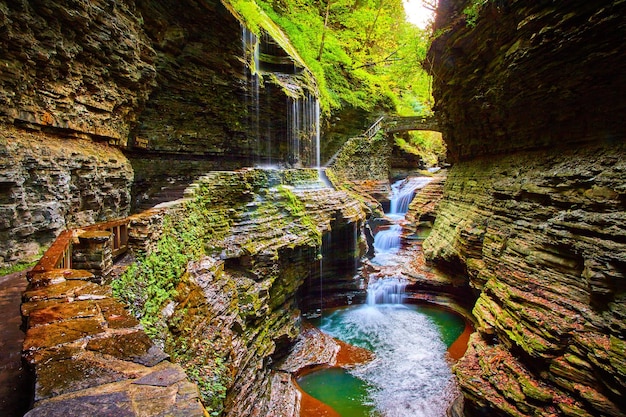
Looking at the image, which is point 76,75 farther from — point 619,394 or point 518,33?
point 619,394

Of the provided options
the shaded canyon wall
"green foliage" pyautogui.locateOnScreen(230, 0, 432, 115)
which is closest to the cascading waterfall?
"green foliage" pyautogui.locateOnScreen(230, 0, 432, 115)

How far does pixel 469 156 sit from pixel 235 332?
12.4 m

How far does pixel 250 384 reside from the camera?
7457mm

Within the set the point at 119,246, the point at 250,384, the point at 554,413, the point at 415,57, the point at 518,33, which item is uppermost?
the point at 415,57

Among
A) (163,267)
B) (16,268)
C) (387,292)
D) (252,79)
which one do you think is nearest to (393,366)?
(387,292)

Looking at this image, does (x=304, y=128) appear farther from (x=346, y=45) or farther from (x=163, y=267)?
(x=346, y=45)

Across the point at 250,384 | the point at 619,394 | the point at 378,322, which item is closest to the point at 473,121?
the point at 378,322

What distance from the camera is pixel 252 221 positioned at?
410 inches

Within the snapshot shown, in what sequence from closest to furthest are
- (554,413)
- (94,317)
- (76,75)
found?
(94,317) → (554,413) → (76,75)

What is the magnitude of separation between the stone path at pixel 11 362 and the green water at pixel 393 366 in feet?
23.4

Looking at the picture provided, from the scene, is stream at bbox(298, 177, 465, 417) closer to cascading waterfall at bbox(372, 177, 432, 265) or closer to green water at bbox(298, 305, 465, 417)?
green water at bbox(298, 305, 465, 417)

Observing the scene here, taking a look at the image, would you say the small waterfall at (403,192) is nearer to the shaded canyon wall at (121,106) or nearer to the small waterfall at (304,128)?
the small waterfall at (304,128)

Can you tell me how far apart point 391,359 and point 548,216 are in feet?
20.1

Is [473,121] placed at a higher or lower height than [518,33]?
lower
